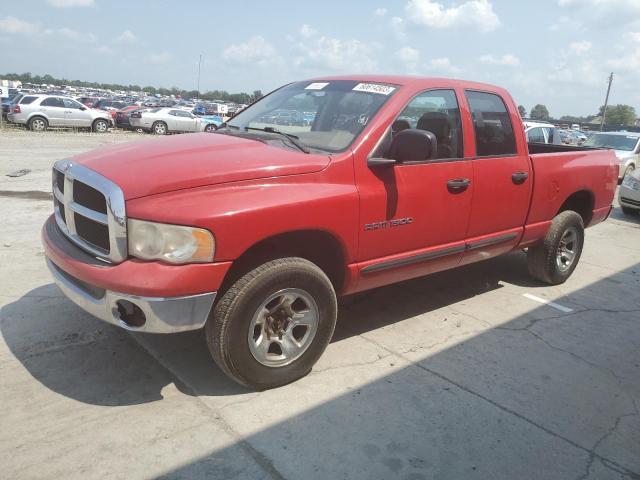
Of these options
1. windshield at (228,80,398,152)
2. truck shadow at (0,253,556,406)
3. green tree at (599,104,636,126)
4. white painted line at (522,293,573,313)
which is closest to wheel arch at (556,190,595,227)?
white painted line at (522,293,573,313)

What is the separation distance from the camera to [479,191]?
4078mm

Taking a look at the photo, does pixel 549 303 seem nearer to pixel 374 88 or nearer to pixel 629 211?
pixel 374 88

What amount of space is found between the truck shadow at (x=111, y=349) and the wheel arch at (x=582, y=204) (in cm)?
188

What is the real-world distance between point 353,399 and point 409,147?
1599 mm

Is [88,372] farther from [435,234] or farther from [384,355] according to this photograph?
[435,234]

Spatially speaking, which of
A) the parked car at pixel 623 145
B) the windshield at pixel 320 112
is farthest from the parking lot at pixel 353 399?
the parked car at pixel 623 145

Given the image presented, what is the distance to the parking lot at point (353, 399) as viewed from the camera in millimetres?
2561

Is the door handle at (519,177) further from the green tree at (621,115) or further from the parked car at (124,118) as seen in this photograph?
the green tree at (621,115)

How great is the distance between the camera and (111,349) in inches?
138

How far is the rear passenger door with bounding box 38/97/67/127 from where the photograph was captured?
71.6ft

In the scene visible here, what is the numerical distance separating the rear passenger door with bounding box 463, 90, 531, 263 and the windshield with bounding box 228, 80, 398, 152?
0.95 meters

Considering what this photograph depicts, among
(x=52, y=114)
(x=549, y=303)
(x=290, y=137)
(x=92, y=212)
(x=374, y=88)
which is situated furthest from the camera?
(x=52, y=114)

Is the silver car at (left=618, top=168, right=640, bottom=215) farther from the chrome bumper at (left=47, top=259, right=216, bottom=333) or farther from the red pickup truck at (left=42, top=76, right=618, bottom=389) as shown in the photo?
the chrome bumper at (left=47, top=259, right=216, bottom=333)

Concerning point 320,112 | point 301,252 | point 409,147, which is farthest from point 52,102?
point 409,147
